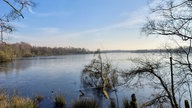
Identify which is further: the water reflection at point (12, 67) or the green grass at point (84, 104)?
the water reflection at point (12, 67)

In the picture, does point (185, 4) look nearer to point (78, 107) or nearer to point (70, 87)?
point (78, 107)

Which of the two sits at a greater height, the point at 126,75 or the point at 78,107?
the point at 126,75

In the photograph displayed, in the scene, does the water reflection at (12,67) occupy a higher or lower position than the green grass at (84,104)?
lower

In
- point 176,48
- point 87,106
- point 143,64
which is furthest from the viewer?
point 87,106

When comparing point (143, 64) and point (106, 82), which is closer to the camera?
point (143, 64)

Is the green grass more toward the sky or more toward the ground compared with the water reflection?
more toward the sky

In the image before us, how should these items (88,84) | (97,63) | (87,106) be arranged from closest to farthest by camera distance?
(87,106), (97,63), (88,84)

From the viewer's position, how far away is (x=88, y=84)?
926 inches

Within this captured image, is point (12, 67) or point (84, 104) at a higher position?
point (84, 104)

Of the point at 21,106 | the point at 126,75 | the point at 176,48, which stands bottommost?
the point at 21,106

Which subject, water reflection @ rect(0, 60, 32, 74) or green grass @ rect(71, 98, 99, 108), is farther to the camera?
water reflection @ rect(0, 60, 32, 74)

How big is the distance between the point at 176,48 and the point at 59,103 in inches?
409

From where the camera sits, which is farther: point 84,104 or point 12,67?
point 12,67

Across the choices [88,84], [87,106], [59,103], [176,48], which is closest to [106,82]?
[88,84]
